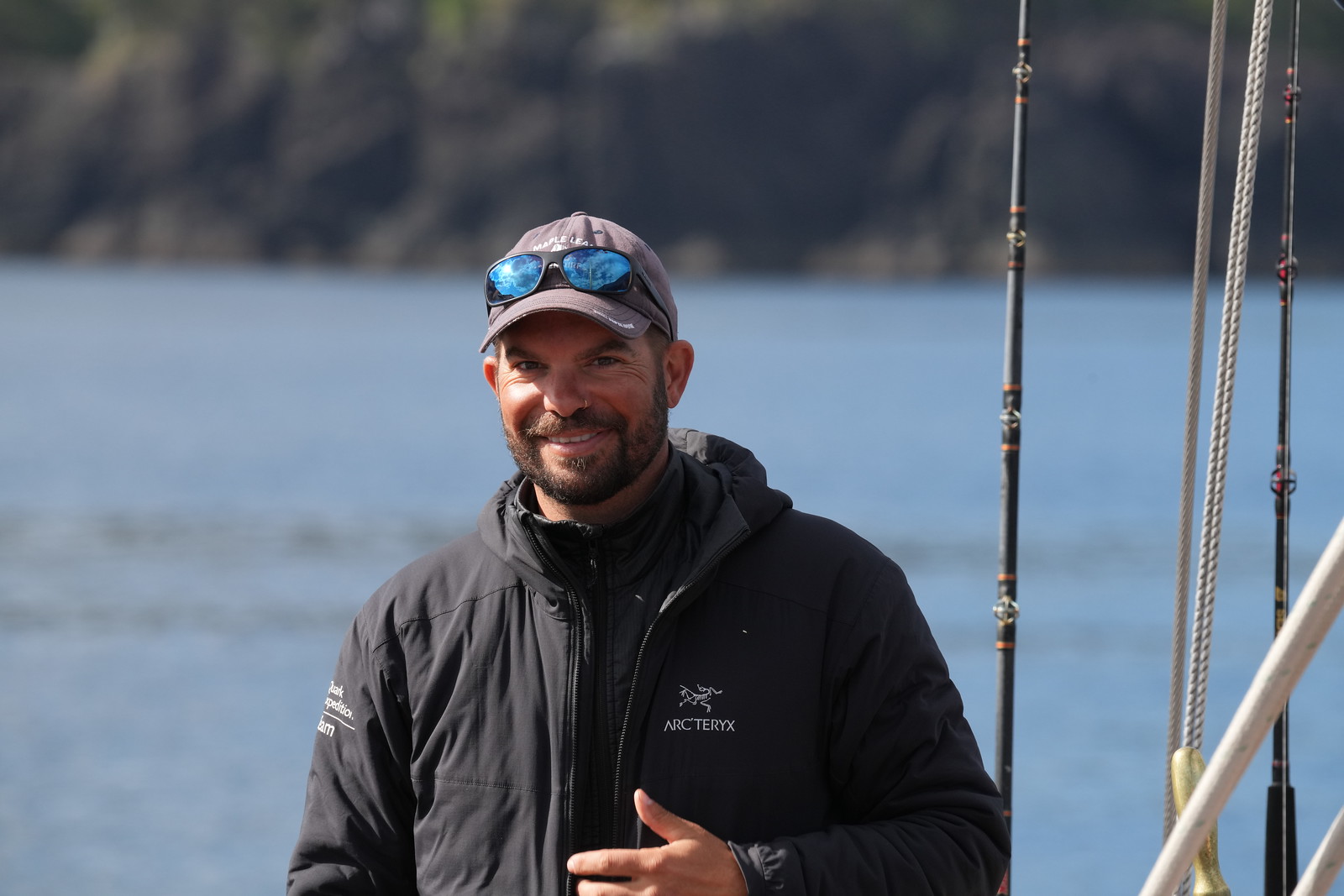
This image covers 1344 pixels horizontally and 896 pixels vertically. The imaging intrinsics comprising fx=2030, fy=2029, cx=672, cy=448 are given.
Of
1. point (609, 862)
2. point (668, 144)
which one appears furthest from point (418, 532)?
point (668, 144)

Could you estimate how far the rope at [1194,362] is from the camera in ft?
12.3

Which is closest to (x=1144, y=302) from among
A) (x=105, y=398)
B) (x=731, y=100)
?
(x=731, y=100)

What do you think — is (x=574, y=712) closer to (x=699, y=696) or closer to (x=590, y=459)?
(x=699, y=696)

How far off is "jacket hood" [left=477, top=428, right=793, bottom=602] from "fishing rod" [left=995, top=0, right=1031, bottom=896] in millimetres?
1511

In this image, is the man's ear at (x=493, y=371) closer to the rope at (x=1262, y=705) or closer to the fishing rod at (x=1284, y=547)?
the rope at (x=1262, y=705)

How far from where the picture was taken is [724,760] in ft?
8.54

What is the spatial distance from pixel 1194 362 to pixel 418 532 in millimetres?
18292

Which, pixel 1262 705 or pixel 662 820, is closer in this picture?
pixel 1262 705

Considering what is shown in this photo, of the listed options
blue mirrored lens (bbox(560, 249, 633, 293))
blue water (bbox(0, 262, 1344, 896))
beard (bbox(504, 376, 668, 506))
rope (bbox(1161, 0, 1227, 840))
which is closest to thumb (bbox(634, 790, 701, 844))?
beard (bbox(504, 376, 668, 506))

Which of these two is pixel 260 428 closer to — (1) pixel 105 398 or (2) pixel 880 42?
(1) pixel 105 398

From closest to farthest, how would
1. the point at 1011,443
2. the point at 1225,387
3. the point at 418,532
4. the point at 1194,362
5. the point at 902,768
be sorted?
the point at 902,768 → the point at 1225,387 → the point at 1194,362 → the point at 1011,443 → the point at 418,532

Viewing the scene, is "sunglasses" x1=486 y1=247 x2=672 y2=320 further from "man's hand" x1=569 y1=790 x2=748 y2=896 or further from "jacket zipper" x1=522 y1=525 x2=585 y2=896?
"man's hand" x1=569 y1=790 x2=748 y2=896

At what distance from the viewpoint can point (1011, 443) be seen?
14.8 feet

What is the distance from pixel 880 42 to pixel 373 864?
80527 millimetres
